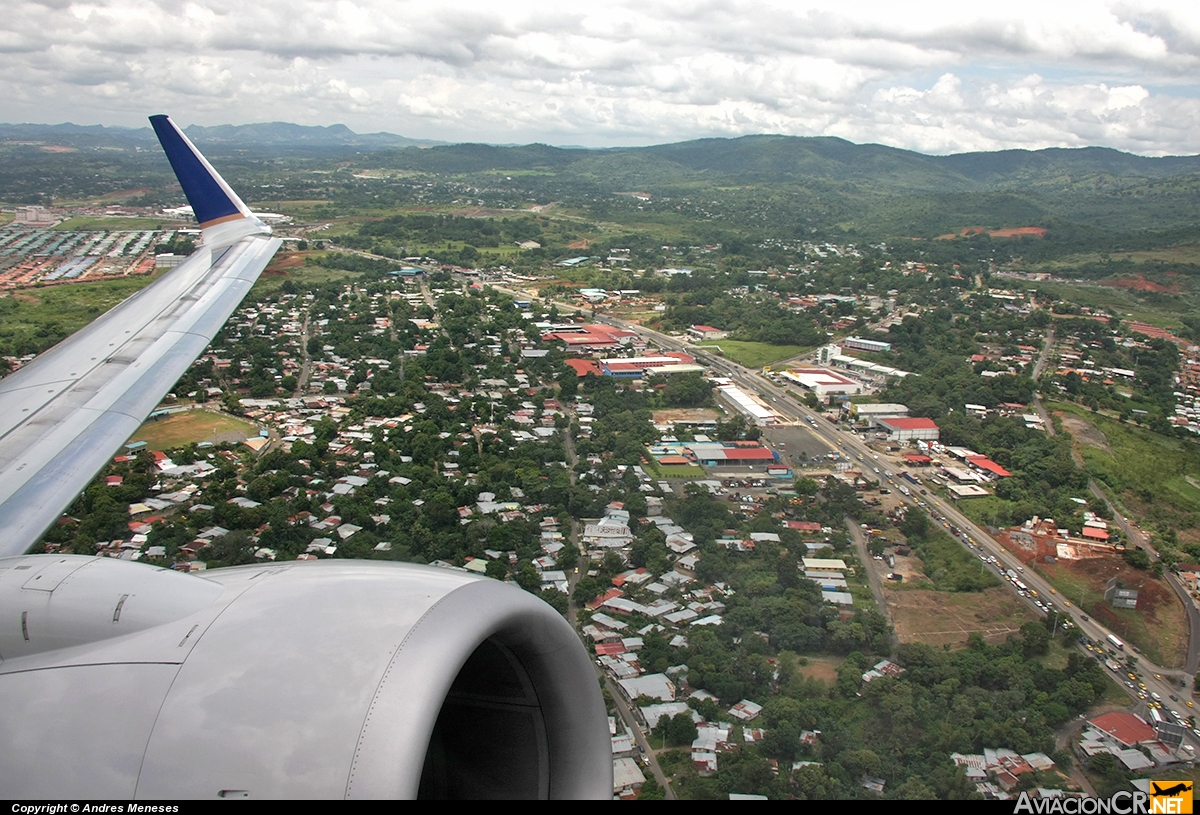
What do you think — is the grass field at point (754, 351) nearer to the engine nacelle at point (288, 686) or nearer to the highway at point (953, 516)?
the highway at point (953, 516)

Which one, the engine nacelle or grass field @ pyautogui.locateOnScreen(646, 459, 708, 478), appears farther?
grass field @ pyautogui.locateOnScreen(646, 459, 708, 478)

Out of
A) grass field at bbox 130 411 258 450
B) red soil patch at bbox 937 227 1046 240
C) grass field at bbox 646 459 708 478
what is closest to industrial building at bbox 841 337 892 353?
grass field at bbox 646 459 708 478

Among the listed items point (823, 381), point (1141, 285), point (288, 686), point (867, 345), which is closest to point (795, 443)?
point (823, 381)

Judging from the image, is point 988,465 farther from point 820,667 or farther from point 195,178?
point 195,178

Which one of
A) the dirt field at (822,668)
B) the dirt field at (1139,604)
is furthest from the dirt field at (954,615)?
the dirt field at (822,668)

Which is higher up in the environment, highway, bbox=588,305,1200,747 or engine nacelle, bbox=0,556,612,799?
engine nacelle, bbox=0,556,612,799

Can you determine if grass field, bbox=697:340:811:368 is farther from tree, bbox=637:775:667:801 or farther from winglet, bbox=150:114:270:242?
winglet, bbox=150:114:270:242
